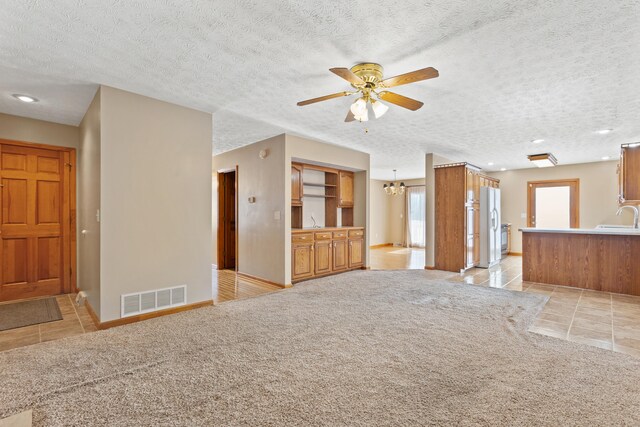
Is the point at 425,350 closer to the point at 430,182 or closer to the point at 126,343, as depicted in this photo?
the point at 126,343

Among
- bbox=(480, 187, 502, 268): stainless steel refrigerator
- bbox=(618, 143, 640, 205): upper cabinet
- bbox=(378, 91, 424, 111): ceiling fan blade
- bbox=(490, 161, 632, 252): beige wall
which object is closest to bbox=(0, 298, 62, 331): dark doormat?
bbox=(378, 91, 424, 111): ceiling fan blade

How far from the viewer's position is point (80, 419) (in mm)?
1783

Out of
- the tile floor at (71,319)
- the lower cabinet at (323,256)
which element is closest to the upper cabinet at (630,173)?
the lower cabinet at (323,256)

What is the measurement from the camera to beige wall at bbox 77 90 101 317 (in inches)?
132

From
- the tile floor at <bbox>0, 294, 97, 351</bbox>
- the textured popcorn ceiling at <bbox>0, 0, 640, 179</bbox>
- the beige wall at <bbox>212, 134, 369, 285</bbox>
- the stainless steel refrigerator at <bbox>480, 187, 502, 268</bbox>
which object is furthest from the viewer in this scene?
the stainless steel refrigerator at <bbox>480, 187, 502, 268</bbox>

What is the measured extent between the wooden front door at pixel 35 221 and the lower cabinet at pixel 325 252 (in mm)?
3404

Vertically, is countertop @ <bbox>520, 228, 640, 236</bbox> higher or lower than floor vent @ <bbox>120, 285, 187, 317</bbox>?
higher

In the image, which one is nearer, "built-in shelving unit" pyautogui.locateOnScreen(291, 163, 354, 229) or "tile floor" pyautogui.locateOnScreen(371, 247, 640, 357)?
"tile floor" pyautogui.locateOnScreen(371, 247, 640, 357)

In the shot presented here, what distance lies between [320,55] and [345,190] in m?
4.08

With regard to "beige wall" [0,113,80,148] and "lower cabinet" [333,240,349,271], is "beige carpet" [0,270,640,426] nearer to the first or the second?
"lower cabinet" [333,240,349,271]

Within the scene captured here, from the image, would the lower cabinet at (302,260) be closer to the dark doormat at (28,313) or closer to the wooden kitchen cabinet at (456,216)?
the wooden kitchen cabinet at (456,216)

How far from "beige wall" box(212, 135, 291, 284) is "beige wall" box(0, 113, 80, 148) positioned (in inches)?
101

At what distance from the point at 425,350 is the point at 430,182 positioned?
4696 mm

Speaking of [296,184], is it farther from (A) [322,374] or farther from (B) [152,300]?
(A) [322,374]
